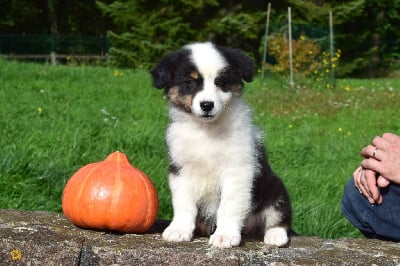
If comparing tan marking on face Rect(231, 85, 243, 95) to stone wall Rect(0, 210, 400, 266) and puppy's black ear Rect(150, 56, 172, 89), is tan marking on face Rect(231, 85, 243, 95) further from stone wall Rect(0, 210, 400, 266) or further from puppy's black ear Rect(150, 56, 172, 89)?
stone wall Rect(0, 210, 400, 266)

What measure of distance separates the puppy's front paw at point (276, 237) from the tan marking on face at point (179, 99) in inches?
29.4

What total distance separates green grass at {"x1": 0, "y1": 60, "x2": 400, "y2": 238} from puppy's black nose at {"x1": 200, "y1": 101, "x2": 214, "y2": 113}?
5.35 feet

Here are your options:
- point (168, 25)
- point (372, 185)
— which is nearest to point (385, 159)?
point (372, 185)

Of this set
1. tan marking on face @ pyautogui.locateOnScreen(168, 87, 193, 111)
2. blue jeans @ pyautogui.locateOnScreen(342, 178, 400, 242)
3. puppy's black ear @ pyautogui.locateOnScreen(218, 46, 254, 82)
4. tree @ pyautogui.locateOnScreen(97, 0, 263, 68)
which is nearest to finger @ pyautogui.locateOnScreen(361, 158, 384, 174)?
blue jeans @ pyautogui.locateOnScreen(342, 178, 400, 242)

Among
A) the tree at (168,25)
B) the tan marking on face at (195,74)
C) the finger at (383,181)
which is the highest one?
the tree at (168,25)

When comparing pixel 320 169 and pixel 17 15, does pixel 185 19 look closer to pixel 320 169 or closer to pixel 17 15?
pixel 17 15

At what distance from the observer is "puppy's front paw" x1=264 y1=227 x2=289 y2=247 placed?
2988 millimetres

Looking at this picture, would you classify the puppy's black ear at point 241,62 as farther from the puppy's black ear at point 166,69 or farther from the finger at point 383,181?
the finger at point 383,181

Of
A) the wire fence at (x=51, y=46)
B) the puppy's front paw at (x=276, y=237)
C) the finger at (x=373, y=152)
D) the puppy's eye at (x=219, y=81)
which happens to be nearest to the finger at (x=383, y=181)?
the finger at (x=373, y=152)

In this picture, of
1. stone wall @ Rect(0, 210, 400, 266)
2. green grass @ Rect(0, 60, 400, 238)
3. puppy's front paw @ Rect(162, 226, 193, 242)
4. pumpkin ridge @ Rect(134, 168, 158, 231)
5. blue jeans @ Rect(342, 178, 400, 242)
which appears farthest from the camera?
green grass @ Rect(0, 60, 400, 238)

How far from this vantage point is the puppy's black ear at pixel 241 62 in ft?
11.0

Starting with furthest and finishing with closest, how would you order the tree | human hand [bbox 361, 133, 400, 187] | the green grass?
the tree
the green grass
human hand [bbox 361, 133, 400, 187]

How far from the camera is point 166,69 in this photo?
3387mm

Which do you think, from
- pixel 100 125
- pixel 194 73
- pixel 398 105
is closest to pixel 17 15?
pixel 398 105
